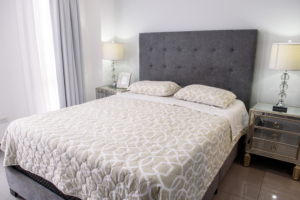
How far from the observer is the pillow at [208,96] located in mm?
2165

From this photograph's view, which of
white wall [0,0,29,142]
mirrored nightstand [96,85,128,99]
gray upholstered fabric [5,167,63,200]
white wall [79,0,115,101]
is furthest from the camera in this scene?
white wall [79,0,115,101]

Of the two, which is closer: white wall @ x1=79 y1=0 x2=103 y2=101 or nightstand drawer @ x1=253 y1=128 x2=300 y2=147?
nightstand drawer @ x1=253 y1=128 x2=300 y2=147

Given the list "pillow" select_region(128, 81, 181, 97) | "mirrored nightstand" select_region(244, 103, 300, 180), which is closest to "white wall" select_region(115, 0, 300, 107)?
"mirrored nightstand" select_region(244, 103, 300, 180)

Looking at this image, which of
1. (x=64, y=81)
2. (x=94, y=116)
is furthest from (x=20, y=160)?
(x=64, y=81)

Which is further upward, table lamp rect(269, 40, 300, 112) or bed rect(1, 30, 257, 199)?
table lamp rect(269, 40, 300, 112)

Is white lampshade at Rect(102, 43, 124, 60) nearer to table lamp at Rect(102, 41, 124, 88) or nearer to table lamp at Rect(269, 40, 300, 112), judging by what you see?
table lamp at Rect(102, 41, 124, 88)

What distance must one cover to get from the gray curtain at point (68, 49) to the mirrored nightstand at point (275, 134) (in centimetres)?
239

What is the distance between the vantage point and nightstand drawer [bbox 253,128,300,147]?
1.95 metres

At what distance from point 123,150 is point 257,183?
145 cm

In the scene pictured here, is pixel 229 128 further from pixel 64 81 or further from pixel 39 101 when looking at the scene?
pixel 39 101

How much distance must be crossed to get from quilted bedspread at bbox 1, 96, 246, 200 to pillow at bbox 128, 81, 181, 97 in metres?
0.60

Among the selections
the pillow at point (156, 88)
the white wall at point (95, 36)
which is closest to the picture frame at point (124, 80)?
the white wall at point (95, 36)

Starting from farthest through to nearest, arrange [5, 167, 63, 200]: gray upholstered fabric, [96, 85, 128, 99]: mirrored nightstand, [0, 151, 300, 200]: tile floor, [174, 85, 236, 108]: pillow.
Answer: [96, 85, 128, 99]: mirrored nightstand
[174, 85, 236, 108]: pillow
[0, 151, 300, 200]: tile floor
[5, 167, 63, 200]: gray upholstered fabric

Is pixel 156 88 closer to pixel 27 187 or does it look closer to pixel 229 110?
pixel 229 110
